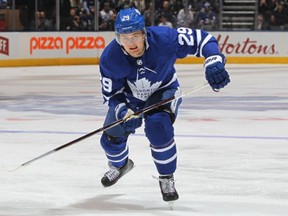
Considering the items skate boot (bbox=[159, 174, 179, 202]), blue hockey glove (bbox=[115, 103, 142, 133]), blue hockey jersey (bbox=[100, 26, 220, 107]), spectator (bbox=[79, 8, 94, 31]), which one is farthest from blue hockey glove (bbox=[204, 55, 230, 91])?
spectator (bbox=[79, 8, 94, 31])

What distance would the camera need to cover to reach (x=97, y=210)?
4414 mm

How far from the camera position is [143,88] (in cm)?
451

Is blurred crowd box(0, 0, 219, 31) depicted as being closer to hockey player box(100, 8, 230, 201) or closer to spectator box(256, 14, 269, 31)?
spectator box(256, 14, 269, 31)

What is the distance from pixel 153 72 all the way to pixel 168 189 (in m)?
0.59

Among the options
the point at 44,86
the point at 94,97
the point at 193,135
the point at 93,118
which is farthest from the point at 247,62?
the point at 193,135

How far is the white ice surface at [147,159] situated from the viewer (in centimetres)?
454

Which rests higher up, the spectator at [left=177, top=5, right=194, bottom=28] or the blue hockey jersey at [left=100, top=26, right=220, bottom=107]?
the blue hockey jersey at [left=100, top=26, right=220, bottom=107]

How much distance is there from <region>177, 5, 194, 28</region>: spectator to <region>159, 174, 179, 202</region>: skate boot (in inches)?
589

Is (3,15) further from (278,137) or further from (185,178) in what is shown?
(185,178)

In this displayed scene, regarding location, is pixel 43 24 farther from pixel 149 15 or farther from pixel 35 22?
pixel 149 15

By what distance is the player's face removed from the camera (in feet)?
14.1

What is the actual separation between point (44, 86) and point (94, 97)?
206 centimetres

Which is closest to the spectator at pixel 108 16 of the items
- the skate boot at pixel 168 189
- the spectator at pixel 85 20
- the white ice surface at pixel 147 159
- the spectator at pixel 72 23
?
the spectator at pixel 85 20

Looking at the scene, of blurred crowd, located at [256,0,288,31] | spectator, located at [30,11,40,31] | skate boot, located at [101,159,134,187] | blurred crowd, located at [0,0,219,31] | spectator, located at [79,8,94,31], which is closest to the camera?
skate boot, located at [101,159,134,187]
